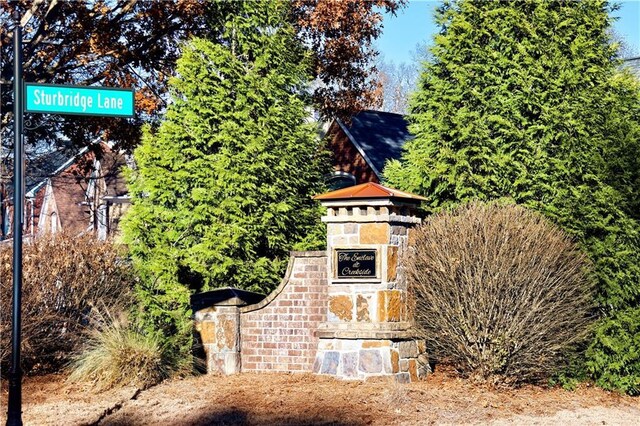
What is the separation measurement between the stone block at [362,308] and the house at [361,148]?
12.3 metres

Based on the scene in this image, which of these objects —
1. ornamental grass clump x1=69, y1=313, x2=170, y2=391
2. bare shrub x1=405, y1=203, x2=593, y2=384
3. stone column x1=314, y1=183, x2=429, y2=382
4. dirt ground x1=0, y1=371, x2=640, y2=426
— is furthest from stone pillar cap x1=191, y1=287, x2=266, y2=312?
bare shrub x1=405, y1=203, x2=593, y2=384

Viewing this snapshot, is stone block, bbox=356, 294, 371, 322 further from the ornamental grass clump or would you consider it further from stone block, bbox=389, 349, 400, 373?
the ornamental grass clump

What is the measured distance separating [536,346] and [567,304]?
695 mm

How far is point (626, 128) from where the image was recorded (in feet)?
41.3

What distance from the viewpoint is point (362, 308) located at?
12.2 metres

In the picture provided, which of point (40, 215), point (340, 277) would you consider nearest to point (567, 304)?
point (340, 277)

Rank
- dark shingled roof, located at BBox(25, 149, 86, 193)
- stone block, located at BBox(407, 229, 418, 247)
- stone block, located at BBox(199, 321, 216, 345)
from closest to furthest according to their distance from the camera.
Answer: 1. stone block, located at BBox(407, 229, 418, 247)
2. stone block, located at BBox(199, 321, 216, 345)
3. dark shingled roof, located at BBox(25, 149, 86, 193)

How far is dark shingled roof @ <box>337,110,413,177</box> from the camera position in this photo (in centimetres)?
2527

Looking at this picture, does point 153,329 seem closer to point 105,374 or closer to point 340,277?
point 105,374

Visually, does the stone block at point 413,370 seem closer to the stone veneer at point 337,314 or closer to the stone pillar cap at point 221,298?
the stone veneer at point 337,314

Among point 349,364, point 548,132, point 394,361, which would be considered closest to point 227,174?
point 349,364

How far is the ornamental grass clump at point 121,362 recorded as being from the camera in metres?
11.8

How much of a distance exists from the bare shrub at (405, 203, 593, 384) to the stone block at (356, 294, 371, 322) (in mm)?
781

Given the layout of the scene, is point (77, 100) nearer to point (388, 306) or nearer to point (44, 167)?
point (388, 306)
